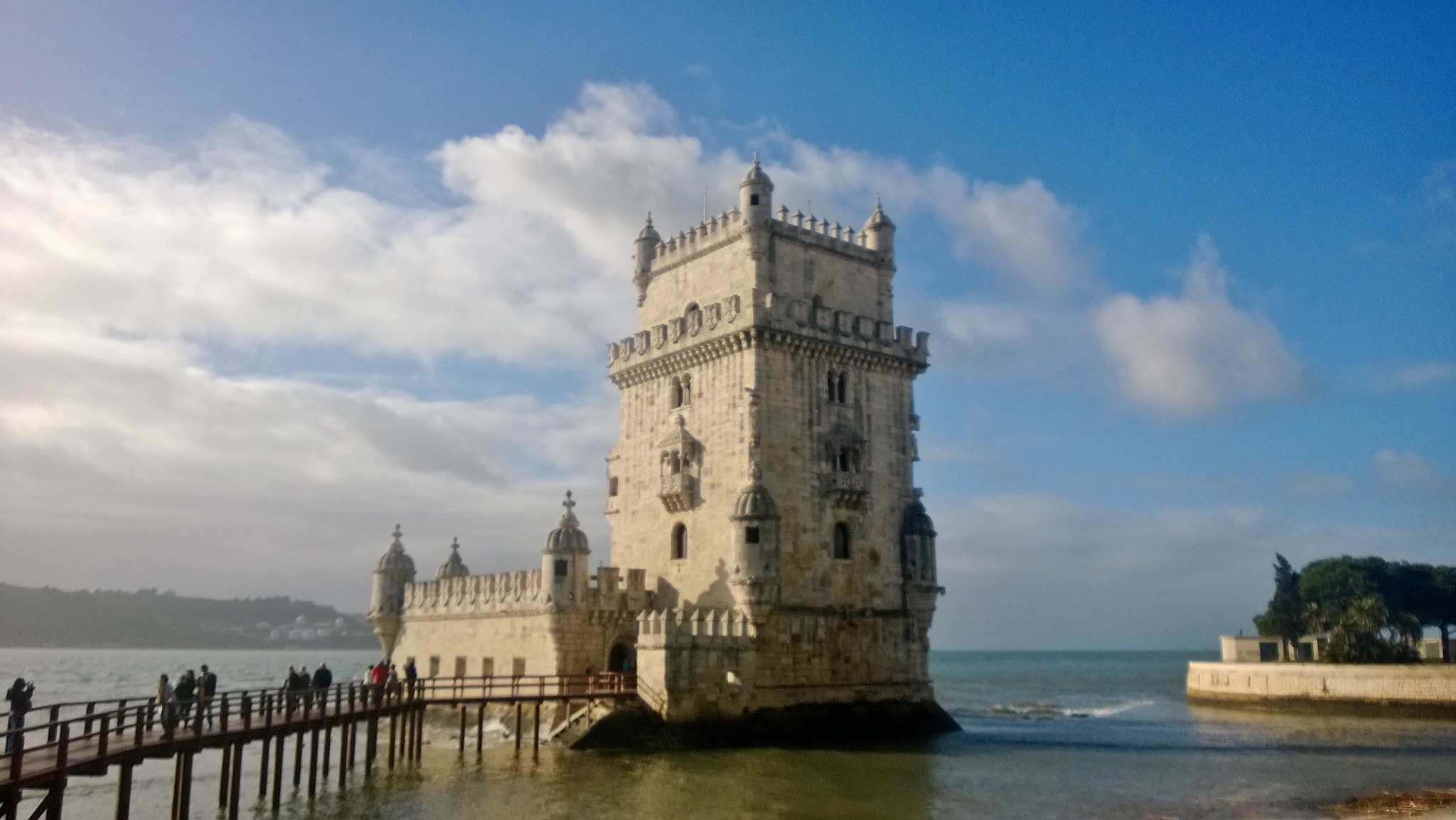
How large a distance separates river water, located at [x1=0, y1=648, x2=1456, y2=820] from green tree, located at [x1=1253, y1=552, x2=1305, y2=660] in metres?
23.4

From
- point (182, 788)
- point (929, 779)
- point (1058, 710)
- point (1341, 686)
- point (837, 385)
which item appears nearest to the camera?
point (182, 788)

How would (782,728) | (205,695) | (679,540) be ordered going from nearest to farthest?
(205,695), (782,728), (679,540)

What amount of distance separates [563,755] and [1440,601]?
60143 millimetres

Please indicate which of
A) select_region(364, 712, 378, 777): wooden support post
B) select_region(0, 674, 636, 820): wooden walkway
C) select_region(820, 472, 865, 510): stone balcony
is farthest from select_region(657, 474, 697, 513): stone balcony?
select_region(364, 712, 378, 777): wooden support post

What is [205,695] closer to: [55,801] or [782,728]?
[55,801]

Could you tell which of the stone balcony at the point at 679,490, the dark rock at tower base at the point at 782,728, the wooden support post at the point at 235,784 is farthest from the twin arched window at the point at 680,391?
the wooden support post at the point at 235,784

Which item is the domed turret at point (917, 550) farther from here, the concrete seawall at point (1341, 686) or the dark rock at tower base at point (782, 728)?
the concrete seawall at point (1341, 686)

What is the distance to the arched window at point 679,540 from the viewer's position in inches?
1486

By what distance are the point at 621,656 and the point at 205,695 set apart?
14652 mm

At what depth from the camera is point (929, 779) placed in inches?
1142

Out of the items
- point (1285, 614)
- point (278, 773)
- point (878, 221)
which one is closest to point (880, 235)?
point (878, 221)

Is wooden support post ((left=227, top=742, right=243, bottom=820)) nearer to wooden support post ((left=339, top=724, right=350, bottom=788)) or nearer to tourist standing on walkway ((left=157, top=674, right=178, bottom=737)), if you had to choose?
tourist standing on walkway ((left=157, top=674, right=178, bottom=737))

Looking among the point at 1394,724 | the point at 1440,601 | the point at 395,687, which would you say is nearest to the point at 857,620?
the point at 395,687

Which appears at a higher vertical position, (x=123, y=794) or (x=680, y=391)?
(x=680, y=391)
